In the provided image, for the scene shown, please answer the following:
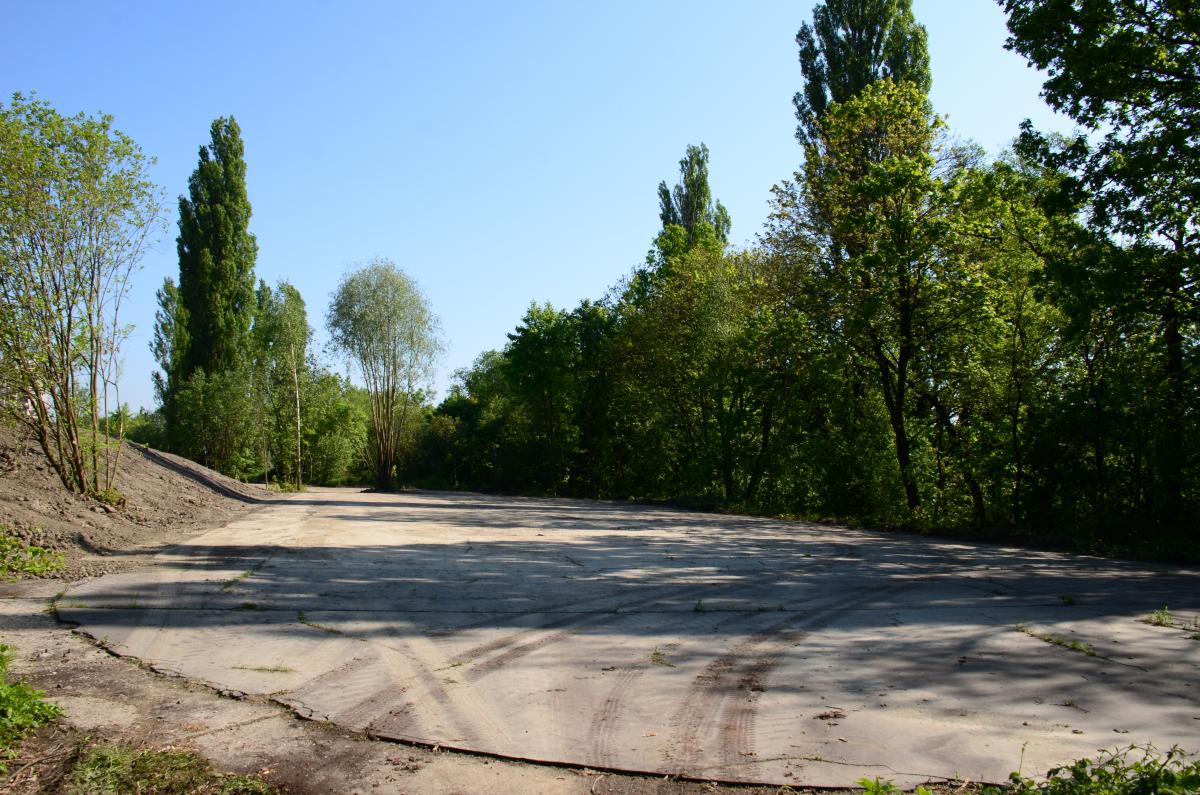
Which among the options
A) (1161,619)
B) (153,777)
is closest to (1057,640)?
(1161,619)

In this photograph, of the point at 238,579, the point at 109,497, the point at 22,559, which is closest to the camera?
the point at 238,579

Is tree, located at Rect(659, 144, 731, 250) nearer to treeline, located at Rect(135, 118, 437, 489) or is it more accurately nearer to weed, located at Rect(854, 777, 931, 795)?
treeline, located at Rect(135, 118, 437, 489)

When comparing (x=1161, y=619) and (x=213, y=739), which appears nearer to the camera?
(x=213, y=739)

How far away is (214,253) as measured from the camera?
38156mm

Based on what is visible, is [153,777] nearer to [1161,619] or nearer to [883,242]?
[1161,619]

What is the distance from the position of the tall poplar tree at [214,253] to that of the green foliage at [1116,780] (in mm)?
40579

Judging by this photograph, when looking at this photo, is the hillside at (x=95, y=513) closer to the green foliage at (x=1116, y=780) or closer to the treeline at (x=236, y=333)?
the green foliage at (x=1116, y=780)

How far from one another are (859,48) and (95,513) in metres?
24.2

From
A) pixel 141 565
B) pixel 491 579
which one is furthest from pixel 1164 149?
pixel 141 565

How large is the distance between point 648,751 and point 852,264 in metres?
15.1

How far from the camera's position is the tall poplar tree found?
123 feet

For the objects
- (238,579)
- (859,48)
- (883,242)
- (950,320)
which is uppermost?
(859,48)

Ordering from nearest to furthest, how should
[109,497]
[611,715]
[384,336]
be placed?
[611,715], [109,497], [384,336]

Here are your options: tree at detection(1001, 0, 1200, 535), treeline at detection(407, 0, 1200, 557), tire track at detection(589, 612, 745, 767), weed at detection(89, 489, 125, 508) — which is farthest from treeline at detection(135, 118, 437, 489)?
tire track at detection(589, 612, 745, 767)
